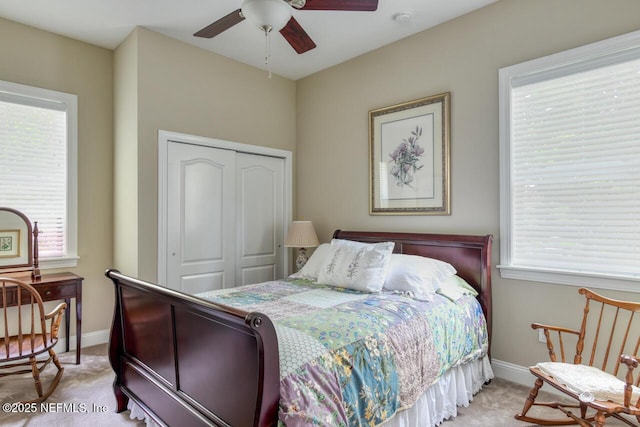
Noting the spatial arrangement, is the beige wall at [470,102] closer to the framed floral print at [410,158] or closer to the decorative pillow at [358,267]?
the framed floral print at [410,158]

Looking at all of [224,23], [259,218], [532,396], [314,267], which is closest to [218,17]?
[224,23]

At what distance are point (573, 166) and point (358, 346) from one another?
2031 millimetres

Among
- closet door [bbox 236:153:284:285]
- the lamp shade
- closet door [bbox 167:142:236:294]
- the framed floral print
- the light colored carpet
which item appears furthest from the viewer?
closet door [bbox 236:153:284:285]

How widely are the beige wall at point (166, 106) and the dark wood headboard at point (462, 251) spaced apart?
2055mm

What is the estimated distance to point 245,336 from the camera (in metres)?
1.43

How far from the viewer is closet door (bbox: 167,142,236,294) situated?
Answer: 3459 mm

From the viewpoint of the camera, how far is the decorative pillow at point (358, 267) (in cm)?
273

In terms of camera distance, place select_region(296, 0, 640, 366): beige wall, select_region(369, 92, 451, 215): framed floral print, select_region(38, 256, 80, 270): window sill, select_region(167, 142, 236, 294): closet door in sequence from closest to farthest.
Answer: select_region(296, 0, 640, 366): beige wall, select_region(369, 92, 451, 215): framed floral print, select_region(38, 256, 80, 270): window sill, select_region(167, 142, 236, 294): closet door

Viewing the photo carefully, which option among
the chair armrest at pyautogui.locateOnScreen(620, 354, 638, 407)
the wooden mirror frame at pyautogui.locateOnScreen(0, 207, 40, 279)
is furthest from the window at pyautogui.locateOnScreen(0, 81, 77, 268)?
the chair armrest at pyautogui.locateOnScreen(620, 354, 638, 407)

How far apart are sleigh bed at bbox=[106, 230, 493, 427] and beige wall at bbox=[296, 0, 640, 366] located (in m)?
0.25

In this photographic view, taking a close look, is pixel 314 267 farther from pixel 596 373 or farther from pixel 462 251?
pixel 596 373

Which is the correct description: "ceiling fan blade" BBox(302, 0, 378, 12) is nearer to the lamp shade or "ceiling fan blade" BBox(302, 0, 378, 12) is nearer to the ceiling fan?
the ceiling fan

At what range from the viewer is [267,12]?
1.97 metres

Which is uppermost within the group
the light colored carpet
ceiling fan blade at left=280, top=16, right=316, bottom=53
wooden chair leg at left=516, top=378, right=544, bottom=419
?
ceiling fan blade at left=280, top=16, right=316, bottom=53
